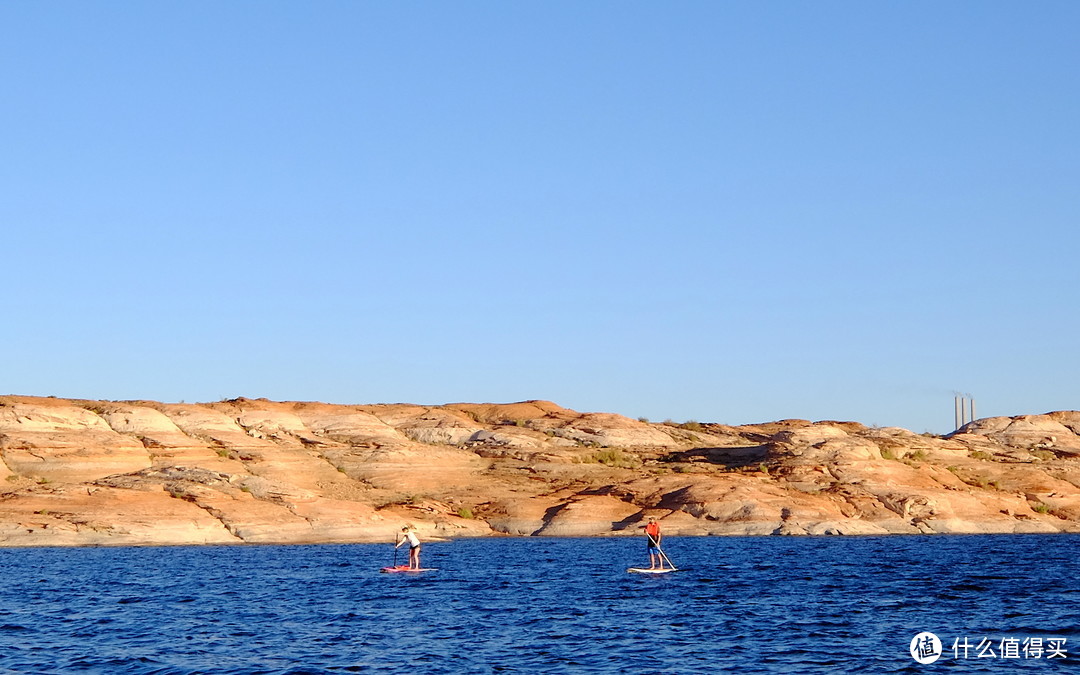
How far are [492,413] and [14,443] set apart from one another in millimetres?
53125

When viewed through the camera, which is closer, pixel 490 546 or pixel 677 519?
pixel 490 546

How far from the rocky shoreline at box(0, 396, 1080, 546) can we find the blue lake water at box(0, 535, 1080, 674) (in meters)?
10.7

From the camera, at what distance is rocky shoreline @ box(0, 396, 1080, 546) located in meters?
81.9

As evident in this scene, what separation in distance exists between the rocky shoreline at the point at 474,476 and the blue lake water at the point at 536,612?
10.7 meters

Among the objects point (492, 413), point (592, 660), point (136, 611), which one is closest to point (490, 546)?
point (136, 611)

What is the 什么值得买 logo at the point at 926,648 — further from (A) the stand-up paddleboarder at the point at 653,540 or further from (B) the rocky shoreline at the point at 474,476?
(B) the rocky shoreline at the point at 474,476

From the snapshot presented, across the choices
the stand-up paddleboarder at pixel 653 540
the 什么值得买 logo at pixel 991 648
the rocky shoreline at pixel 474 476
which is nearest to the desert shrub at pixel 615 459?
the rocky shoreline at pixel 474 476

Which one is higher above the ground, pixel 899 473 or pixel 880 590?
pixel 899 473

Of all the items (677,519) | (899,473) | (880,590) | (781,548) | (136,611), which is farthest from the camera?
(899,473)

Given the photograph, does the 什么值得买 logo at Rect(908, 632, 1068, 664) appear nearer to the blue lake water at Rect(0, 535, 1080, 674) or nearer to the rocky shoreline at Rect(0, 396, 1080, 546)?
the blue lake water at Rect(0, 535, 1080, 674)

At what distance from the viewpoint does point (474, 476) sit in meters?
101

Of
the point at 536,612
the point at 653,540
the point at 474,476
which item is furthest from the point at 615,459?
the point at 536,612

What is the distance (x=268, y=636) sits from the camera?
3747 centimetres

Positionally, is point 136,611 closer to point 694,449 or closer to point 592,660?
point 592,660
